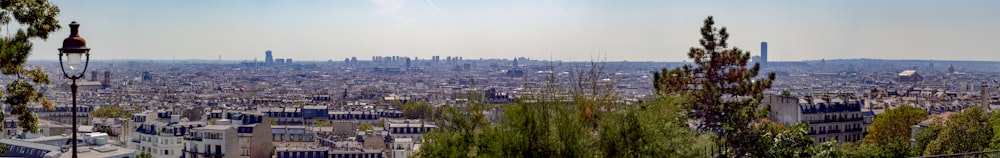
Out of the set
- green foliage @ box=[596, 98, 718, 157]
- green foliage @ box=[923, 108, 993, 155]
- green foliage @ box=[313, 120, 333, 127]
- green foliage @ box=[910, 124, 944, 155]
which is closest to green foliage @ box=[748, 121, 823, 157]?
green foliage @ box=[596, 98, 718, 157]

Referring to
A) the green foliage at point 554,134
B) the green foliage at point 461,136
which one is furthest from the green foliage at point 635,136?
the green foliage at point 461,136

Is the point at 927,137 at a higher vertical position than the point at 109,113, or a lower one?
higher

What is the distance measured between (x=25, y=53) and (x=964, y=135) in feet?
54.1

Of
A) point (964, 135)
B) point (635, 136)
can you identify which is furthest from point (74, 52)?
point (964, 135)

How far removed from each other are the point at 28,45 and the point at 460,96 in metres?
2.78

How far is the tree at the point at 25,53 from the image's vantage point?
21.8 ft

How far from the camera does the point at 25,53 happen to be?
666cm

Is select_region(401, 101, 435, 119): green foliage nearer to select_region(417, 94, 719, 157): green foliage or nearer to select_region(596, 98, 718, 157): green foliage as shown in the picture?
select_region(417, 94, 719, 157): green foliage

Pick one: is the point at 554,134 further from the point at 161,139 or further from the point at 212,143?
the point at 161,139

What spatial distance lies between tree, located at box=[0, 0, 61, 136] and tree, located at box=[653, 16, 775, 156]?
6184 millimetres

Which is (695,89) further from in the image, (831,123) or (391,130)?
(391,130)

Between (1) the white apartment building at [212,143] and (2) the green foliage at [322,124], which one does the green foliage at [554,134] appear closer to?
(1) the white apartment building at [212,143]

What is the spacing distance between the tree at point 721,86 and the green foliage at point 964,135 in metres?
7.72

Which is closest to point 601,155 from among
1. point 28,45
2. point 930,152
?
point 28,45
